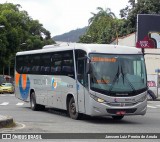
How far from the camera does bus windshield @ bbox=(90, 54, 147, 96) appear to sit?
1789 centimetres

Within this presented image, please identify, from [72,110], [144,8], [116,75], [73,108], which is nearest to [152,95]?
[72,110]

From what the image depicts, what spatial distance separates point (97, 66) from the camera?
1814 cm

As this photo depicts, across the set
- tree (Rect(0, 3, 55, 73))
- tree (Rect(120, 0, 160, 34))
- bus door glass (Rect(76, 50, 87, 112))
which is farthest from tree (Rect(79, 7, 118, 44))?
bus door glass (Rect(76, 50, 87, 112))

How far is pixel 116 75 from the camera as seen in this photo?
Answer: 59.3ft

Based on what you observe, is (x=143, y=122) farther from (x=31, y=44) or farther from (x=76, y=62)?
(x=31, y=44)

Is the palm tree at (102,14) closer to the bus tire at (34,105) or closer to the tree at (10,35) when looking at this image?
the tree at (10,35)

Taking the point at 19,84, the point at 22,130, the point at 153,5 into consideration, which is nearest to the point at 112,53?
the point at 22,130

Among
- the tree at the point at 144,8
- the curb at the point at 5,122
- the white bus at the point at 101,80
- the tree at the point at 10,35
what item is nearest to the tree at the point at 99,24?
the tree at the point at 10,35

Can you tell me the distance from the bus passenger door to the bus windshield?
55 centimetres

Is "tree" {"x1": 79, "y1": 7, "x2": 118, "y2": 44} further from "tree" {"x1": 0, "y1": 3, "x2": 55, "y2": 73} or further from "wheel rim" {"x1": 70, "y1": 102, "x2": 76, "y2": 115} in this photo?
"wheel rim" {"x1": 70, "y1": 102, "x2": 76, "y2": 115}

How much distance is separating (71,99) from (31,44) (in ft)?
248

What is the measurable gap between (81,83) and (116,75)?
4.71 ft

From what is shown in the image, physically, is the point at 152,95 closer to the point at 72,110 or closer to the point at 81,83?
the point at 72,110

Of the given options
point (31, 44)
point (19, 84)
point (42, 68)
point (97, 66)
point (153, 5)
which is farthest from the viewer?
point (31, 44)
